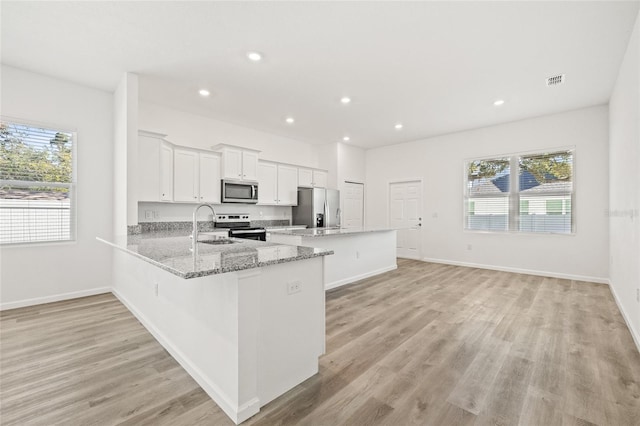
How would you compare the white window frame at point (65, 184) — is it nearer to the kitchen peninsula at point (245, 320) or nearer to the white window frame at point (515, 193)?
the kitchen peninsula at point (245, 320)

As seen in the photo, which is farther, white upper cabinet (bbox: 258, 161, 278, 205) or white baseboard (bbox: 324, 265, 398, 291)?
white upper cabinet (bbox: 258, 161, 278, 205)

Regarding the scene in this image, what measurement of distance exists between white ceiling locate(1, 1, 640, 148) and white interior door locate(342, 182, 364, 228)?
2.92 m

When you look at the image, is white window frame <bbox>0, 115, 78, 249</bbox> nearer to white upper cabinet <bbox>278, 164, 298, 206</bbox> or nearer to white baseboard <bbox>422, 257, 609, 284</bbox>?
white upper cabinet <bbox>278, 164, 298, 206</bbox>

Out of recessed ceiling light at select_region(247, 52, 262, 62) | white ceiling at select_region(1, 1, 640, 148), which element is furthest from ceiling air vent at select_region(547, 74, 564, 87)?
recessed ceiling light at select_region(247, 52, 262, 62)

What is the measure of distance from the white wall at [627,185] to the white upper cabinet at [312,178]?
5.08 meters

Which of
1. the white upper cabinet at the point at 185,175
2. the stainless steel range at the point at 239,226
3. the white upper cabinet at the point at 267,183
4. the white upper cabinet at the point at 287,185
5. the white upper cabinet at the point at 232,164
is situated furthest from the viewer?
the white upper cabinet at the point at 287,185

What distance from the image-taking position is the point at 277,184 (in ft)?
19.8

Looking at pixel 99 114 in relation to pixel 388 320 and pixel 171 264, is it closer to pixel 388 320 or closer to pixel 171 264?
pixel 171 264

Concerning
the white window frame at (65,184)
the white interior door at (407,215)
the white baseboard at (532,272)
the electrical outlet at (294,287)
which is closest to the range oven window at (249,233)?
the white window frame at (65,184)

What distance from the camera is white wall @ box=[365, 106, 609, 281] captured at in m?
4.68

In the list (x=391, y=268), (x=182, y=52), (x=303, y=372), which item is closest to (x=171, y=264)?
(x=303, y=372)

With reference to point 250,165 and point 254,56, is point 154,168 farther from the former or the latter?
point 254,56

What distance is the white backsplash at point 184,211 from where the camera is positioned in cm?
453

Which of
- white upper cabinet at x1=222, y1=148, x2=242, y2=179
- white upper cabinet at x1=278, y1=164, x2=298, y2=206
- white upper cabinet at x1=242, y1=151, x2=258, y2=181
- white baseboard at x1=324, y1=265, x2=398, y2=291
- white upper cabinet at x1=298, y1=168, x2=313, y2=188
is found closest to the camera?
white baseboard at x1=324, y1=265, x2=398, y2=291
